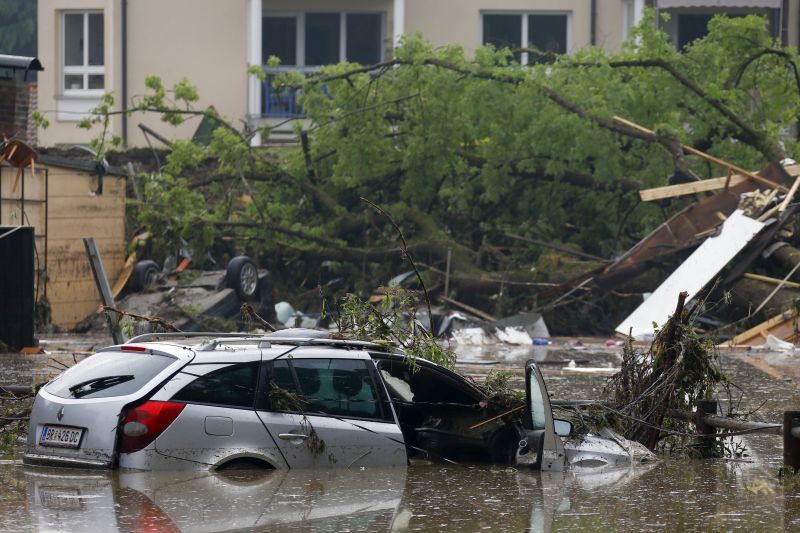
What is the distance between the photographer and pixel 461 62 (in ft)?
81.9

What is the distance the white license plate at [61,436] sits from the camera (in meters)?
8.77

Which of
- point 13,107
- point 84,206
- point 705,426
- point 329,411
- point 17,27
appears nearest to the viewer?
→ point 329,411

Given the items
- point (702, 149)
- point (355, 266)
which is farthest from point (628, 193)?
point (355, 266)

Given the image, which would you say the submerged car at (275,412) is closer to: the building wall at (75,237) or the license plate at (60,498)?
the license plate at (60,498)

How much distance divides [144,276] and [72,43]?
15.6 metres

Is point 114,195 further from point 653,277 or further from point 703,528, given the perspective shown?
point 703,528

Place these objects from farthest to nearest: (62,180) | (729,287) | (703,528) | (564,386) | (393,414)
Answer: (62,180) → (729,287) → (564,386) → (393,414) → (703,528)

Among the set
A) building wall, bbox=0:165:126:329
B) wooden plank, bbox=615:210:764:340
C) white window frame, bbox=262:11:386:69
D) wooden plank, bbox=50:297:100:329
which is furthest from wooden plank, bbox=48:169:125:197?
white window frame, bbox=262:11:386:69

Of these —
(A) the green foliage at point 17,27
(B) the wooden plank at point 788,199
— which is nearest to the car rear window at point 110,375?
(B) the wooden plank at point 788,199

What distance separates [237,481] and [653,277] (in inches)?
629

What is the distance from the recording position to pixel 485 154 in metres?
25.2

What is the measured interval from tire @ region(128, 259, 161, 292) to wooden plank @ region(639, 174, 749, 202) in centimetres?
922

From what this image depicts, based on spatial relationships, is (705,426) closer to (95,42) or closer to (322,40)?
(322,40)

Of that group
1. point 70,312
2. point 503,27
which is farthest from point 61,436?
point 503,27
